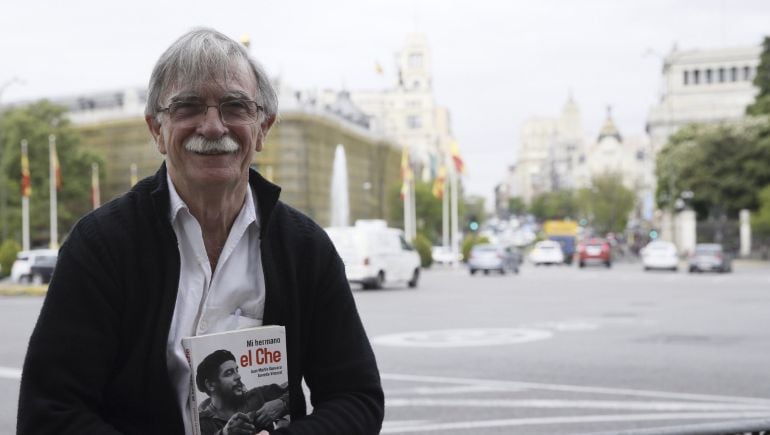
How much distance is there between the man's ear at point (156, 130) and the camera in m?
2.85

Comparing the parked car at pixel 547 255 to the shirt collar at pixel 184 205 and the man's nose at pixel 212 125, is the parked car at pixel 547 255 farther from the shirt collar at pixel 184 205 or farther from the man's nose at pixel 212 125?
the man's nose at pixel 212 125

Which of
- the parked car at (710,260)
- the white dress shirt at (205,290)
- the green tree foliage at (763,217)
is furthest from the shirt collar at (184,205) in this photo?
the green tree foliage at (763,217)

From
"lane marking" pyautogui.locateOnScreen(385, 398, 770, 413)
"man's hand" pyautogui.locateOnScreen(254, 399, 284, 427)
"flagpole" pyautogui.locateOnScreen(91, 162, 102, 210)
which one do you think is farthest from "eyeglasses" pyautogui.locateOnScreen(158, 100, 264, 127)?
"flagpole" pyautogui.locateOnScreen(91, 162, 102, 210)

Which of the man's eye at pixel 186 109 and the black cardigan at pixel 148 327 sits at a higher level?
the man's eye at pixel 186 109

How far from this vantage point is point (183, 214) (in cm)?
278

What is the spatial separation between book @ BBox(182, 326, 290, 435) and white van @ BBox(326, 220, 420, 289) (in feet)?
86.7

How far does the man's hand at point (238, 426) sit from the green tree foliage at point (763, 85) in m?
76.9

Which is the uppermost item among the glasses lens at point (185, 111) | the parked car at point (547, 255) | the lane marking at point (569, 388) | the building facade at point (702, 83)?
the building facade at point (702, 83)

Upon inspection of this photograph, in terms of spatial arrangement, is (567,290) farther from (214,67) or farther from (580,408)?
(214,67)

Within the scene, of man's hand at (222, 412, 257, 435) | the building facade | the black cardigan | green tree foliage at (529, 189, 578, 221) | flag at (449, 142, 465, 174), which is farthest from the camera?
green tree foliage at (529, 189, 578, 221)

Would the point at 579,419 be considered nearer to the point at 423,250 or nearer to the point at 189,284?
the point at 189,284

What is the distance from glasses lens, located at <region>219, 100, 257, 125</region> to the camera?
109 inches

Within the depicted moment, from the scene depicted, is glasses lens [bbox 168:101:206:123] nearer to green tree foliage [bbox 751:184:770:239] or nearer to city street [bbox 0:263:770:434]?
city street [bbox 0:263:770:434]

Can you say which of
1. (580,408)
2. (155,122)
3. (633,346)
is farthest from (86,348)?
(633,346)
